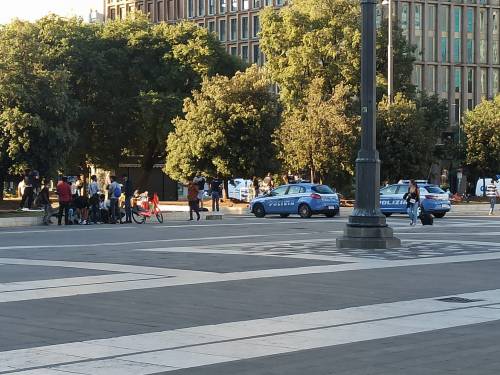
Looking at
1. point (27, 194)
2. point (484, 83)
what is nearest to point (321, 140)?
point (27, 194)

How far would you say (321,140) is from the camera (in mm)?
54125

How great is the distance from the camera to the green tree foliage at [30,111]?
47469 mm

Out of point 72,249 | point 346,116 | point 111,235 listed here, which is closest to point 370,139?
point 72,249

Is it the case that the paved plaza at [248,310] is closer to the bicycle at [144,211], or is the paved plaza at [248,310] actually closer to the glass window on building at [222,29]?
the bicycle at [144,211]

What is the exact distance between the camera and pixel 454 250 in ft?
74.8

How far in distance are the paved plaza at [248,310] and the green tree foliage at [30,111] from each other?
984 inches

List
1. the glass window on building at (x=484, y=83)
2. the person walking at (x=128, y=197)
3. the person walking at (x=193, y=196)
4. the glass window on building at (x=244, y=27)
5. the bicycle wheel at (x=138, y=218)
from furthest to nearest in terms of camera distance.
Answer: the glass window on building at (x=244, y=27)
the glass window on building at (x=484, y=83)
the person walking at (x=193, y=196)
the bicycle wheel at (x=138, y=218)
the person walking at (x=128, y=197)

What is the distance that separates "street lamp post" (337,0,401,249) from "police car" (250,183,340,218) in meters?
19.7

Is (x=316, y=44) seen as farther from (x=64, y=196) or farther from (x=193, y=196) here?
(x=64, y=196)

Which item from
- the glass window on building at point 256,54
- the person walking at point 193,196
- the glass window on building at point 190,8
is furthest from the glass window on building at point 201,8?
the person walking at point 193,196

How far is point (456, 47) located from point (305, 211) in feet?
222

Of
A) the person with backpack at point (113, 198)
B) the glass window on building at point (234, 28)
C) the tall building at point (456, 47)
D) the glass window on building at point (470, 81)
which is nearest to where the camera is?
the person with backpack at point (113, 198)

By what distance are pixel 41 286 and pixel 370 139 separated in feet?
32.5

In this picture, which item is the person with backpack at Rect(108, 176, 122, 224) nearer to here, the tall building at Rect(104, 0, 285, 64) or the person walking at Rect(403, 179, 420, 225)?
the person walking at Rect(403, 179, 420, 225)
